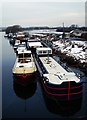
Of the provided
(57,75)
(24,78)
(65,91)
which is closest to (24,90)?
(24,78)

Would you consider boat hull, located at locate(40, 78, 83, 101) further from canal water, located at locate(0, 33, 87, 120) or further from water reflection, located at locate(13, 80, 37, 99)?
water reflection, located at locate(13, 80, 37, 99)

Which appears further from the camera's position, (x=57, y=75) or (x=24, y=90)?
(x=24, y=90)

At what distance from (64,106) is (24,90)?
4236 millimetres

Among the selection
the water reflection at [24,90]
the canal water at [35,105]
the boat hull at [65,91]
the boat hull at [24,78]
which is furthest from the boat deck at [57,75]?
the water reflection at [24,90]

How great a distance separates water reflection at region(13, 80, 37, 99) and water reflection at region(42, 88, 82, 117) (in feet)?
6.48

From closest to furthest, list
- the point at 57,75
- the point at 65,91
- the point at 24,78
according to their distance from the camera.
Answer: the point at 65,91 < the point at 57,75 < the point at 24,78

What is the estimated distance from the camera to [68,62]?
28.3 meters

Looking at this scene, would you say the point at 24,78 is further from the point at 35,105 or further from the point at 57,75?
the point at 35,105

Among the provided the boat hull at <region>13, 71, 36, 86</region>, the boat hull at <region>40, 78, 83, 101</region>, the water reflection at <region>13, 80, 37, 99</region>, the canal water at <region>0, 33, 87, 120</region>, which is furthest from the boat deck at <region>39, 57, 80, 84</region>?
the water reflection at <region>13, 80, 37, 99</region>

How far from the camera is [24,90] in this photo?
62.7 ft

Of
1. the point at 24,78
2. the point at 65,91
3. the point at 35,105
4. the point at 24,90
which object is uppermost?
the point at 24,78

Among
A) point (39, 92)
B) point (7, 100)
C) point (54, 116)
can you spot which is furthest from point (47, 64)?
point (54, 116)

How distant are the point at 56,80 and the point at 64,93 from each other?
4.11 feet

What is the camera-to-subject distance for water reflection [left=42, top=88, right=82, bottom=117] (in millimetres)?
15281
